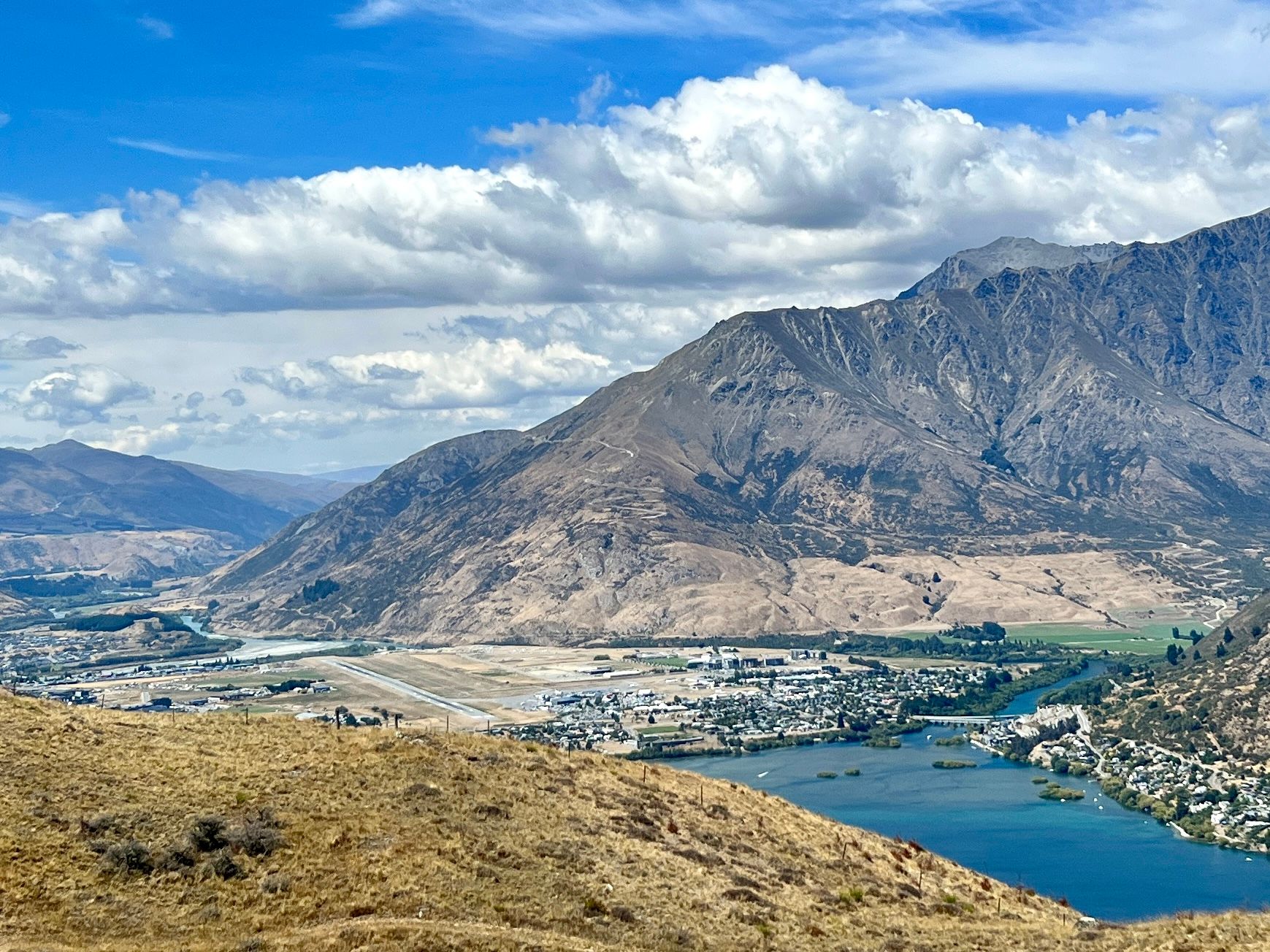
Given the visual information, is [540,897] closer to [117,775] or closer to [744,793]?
[117,775]

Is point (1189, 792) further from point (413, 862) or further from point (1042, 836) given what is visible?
point (413, 862)

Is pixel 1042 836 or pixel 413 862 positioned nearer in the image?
pixel 413 862

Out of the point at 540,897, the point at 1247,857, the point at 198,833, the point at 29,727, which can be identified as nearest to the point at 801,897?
the point at 540,897

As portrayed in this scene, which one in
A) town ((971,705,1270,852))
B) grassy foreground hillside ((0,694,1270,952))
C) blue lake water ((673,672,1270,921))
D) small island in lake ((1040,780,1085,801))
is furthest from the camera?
small island in lake ((1040,780,1085,801))

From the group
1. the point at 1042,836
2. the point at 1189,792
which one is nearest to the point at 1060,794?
the point at 1189,792

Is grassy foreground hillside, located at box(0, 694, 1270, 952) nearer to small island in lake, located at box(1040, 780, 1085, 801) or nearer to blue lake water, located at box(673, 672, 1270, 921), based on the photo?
blue lake water, located at box(673, 672, 1270, 921)

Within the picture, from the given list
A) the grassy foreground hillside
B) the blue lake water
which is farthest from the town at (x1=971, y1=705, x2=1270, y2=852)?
the grassy foreground hillside
